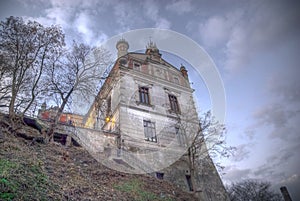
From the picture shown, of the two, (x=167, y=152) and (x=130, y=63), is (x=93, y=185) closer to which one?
(x=167, y=152)

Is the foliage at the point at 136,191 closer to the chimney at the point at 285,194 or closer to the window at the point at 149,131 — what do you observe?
the window at the point at 149,131

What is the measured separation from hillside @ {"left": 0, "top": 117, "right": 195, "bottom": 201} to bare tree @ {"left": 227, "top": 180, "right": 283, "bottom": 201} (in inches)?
816

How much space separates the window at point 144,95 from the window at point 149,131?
6.40 ft

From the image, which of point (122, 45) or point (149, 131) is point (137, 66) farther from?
point (149, 131)

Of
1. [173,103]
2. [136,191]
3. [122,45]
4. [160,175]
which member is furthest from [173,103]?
[136,191]

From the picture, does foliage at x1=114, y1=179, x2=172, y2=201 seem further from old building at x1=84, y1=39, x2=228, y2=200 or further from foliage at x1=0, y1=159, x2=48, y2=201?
foliage at x1=0, y1=159, x2=48, y2=201

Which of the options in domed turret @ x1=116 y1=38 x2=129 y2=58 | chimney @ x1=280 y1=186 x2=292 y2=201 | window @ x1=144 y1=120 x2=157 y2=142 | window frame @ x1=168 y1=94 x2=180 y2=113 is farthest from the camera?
domed turret @ x1=116 y1=38 x2=129 y2=58

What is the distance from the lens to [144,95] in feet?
58.1

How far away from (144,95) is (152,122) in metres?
2.81

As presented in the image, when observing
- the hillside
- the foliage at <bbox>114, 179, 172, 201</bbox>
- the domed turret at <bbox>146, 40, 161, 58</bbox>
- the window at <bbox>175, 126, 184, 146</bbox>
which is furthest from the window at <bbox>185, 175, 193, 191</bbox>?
the domed turret at <bbox>146, 40, 161, 58</bbox>

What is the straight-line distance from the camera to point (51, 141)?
10.7 meters

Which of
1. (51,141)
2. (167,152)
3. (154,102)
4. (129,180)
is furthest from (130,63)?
(129,180)

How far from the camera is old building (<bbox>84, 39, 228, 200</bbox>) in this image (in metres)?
13.6

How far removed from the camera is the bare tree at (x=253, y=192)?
25019 mm
